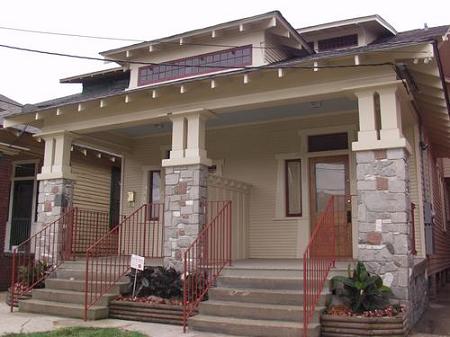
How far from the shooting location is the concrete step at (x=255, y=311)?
6750 mm

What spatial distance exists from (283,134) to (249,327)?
17.8ft

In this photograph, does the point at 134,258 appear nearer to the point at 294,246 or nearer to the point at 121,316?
the point at 121,316

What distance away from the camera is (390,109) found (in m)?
7.42

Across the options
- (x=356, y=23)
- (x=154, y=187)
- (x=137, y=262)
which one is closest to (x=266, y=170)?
(x=154, y=187)

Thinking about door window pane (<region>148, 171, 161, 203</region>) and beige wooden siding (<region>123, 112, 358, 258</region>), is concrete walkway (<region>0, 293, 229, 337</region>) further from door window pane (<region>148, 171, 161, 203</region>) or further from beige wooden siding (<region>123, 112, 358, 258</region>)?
door window pane (<region>148, 171, 161, 203</region>)

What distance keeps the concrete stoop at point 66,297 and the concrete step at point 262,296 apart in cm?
194

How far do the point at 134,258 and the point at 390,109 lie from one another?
15.7ft

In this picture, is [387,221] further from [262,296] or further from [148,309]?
[148,309]

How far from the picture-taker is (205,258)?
8602 mm

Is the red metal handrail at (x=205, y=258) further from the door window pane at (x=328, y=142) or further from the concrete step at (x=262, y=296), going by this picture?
the door window pane at (x=328, y=142)

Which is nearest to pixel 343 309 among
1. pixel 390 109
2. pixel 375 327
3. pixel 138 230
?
pixel 375 327

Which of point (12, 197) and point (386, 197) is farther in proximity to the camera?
point (12, 197)

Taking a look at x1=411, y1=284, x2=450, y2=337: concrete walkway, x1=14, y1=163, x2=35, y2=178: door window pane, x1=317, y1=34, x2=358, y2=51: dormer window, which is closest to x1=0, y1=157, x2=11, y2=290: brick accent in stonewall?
x1=14, y1=163, x2=35, y2=178: door window pane

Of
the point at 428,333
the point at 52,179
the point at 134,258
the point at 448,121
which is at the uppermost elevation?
the point at 448,121
